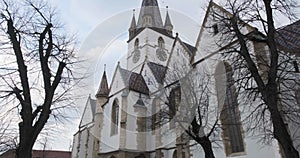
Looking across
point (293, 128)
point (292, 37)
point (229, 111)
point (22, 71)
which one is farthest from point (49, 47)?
point (292, 37)

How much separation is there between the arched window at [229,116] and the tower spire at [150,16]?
25526 millimetres

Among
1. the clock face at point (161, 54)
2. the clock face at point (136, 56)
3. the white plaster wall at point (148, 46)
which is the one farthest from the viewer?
the clock face at point (136, 56)

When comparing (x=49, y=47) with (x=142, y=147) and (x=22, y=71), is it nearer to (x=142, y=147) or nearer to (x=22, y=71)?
(x=22, y=71)

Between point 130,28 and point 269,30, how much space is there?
3767cm

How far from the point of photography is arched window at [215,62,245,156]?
1580 cm

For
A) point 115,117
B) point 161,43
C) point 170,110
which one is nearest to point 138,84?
point 115,117

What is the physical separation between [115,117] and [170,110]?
11.2 m

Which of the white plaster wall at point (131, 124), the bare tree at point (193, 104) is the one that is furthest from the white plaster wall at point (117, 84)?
the bare tree at point (193, 104)

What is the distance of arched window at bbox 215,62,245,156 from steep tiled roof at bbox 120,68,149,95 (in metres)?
10.5

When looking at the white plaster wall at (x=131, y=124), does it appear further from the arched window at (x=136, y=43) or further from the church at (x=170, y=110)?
the arched window at (x=136, y=43)

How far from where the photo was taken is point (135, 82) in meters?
27.2

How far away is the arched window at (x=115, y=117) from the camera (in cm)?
2600

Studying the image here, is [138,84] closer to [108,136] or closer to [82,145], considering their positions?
[108,136]

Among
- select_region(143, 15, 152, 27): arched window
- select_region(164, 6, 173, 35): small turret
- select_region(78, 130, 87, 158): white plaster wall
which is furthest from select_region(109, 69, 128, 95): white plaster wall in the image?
select_region(164, 6, 173, 35): small turret
